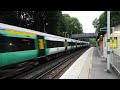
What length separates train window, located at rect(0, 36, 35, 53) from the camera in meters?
9.69

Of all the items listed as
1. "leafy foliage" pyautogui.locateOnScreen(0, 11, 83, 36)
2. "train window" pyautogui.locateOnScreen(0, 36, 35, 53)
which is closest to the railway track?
"train window" pyautogui.locateOnScreen(0, 36, 35, 53)

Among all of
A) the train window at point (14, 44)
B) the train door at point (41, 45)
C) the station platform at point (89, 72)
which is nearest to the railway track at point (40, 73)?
the station platform at point (89, 72)

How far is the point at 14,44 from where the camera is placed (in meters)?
11.0

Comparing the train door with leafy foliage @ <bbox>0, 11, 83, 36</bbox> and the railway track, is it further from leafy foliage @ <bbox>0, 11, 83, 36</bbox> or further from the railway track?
leafy foliage @ <bbox>0, 11, 83, 36</bbox>

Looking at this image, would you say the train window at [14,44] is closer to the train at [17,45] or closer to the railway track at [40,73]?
the train at [17,45]

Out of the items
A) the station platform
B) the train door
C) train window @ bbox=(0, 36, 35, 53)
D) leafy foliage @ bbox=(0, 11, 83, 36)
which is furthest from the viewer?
leafy foliage @ bbox=(0, 11, 83, 36)

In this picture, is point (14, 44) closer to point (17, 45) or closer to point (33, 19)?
point (17, 45)
